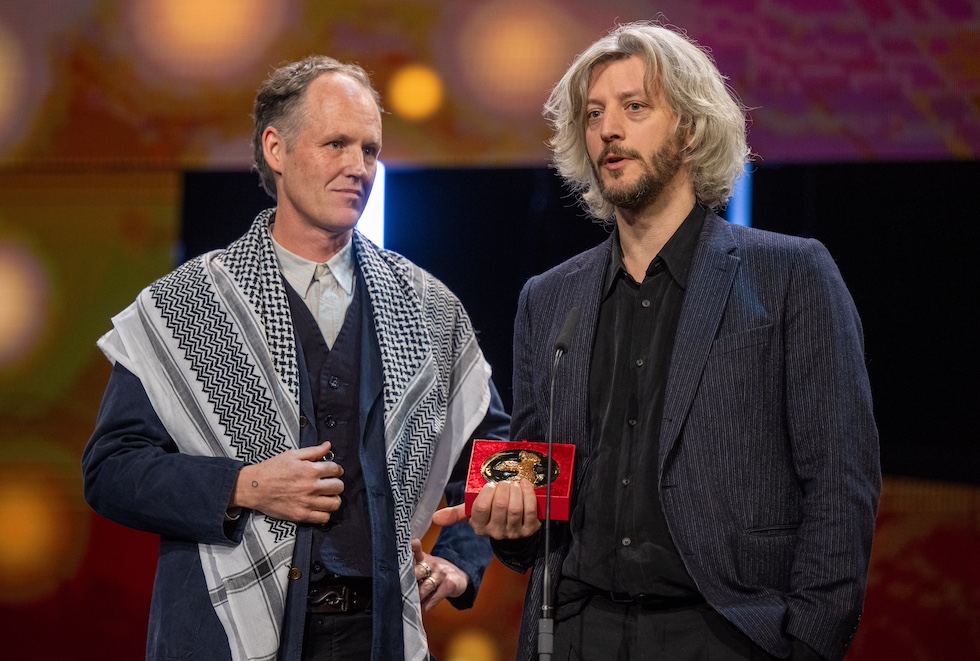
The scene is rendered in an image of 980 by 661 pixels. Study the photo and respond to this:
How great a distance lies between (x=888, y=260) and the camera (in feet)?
11.2

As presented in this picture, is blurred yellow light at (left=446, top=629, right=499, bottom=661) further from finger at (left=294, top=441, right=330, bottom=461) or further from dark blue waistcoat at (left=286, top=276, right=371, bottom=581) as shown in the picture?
finger at (left=294, top=441, right=330, bottom=461)

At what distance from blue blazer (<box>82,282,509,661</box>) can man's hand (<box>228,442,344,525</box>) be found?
0.13ft

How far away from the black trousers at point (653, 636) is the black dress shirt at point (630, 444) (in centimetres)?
3

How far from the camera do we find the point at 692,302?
1.87m

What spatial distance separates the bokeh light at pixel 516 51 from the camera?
3.60m

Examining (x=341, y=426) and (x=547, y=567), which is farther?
(x=341, y=426)

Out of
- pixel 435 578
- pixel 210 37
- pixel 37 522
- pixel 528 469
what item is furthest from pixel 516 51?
pixel 37 522

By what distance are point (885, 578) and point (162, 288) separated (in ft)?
8.64

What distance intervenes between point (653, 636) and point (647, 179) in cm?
88

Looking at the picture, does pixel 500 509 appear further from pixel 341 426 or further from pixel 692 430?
pixel 341 426

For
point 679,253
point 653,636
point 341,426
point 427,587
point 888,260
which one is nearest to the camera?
point 653,636

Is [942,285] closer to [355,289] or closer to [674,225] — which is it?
[674,225]

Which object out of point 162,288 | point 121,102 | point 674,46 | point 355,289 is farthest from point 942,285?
point 121,102

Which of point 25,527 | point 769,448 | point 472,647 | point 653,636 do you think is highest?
point 769,448
